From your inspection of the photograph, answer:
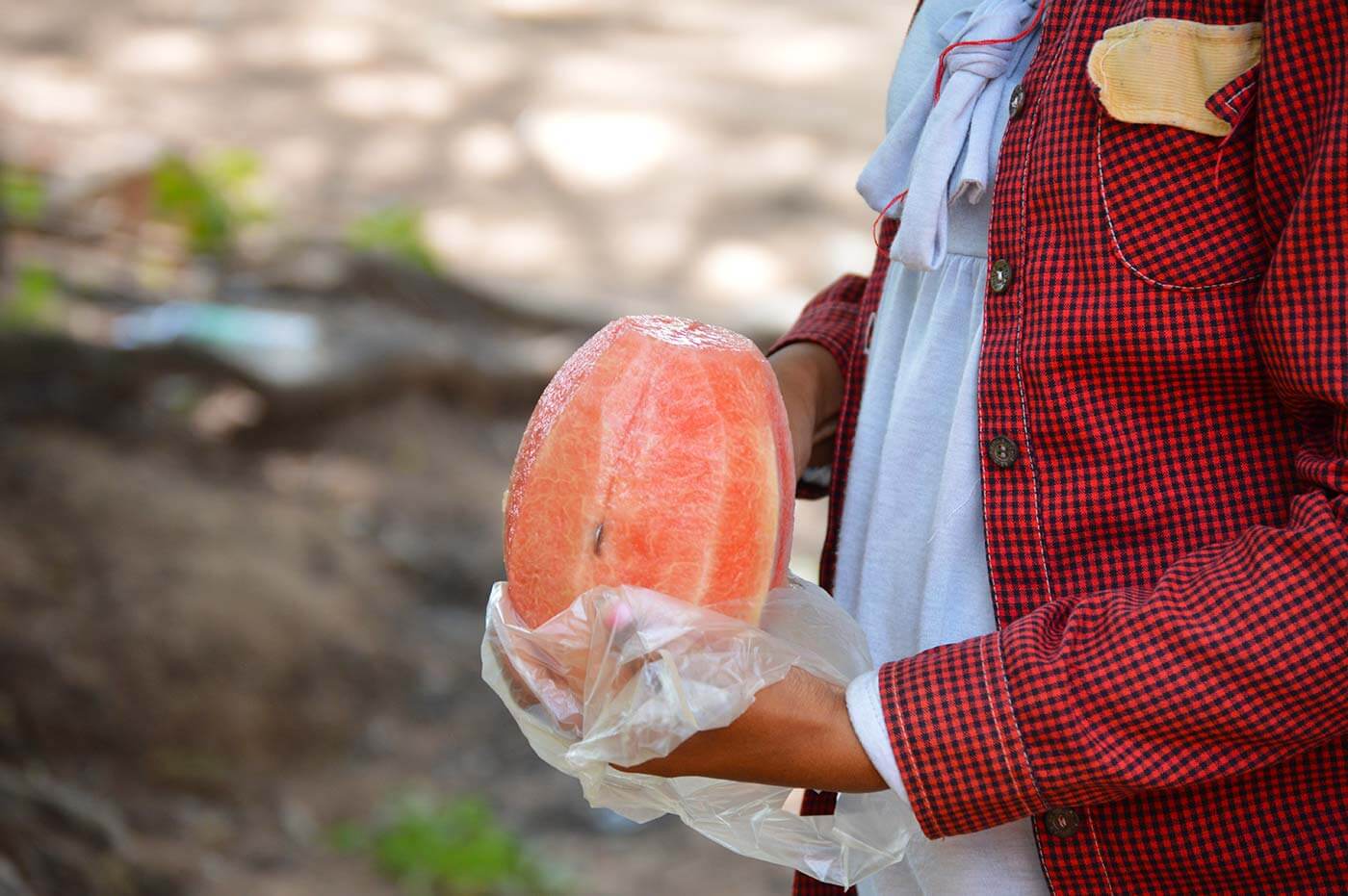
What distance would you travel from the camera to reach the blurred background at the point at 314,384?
11.4ft

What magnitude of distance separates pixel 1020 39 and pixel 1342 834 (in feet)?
2.56

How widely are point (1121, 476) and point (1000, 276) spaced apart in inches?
8.3

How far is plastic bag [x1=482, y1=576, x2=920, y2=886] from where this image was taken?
1.06m

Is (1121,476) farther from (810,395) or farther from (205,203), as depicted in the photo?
(205,203)

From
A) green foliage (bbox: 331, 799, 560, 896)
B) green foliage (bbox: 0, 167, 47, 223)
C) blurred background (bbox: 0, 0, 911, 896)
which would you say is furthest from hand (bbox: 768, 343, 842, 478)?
green foliage (bbox: 0, 167, 47, 223)

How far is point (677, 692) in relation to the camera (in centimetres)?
105

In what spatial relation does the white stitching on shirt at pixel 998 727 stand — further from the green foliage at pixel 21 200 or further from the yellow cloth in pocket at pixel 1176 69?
the green foliage at pixel 21 200

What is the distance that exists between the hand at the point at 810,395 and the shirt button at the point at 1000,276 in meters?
0.34

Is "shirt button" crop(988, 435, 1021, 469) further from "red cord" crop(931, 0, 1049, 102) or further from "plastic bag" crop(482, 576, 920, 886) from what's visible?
"red cord" crop(931, 0, 1049, 102)

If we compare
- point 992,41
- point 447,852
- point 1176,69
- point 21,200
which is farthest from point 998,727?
point 21,200

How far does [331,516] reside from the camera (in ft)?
15.4

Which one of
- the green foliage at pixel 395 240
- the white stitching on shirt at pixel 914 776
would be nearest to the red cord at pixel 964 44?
the white stitching on shirt at pixel 914 776

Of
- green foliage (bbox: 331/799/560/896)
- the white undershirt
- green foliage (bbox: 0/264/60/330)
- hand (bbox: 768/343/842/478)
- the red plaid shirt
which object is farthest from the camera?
green foliage (bbox: 0/264/60/330)

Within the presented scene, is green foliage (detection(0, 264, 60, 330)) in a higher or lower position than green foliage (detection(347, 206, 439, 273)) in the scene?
higher
